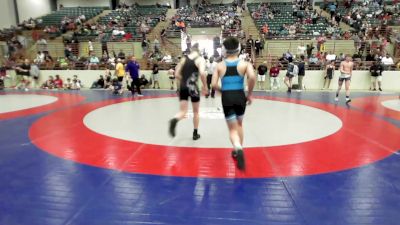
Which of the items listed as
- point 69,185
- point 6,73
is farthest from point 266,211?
point 6,73

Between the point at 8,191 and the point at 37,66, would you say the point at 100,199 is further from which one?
the point at 37,66

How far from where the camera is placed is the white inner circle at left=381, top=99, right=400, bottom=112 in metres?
9.28

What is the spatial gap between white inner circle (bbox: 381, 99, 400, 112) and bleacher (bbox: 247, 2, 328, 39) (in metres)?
7.64

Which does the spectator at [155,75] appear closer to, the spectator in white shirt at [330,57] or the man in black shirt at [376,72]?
the spectator in white shirt at [330,57]

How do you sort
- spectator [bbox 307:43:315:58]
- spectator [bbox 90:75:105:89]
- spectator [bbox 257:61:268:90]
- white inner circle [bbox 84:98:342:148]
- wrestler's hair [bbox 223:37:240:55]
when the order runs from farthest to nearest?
1. spectator [bbox 307:43:315:58]
2. spectator [bbox 90:75:105:89]
3. spectator [bbox 257:61:268:90]
4. white inner circle [bbox 84:98:342:148]
5. wrestler's hair [bbox 223:37:240:55]

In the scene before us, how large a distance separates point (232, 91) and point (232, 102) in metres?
0.14

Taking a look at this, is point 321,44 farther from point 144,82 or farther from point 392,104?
point 144,82

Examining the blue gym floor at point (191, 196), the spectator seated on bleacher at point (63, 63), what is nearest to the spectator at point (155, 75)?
the spectator seated on bleacher at point (63, 63)

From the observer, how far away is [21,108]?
927cm

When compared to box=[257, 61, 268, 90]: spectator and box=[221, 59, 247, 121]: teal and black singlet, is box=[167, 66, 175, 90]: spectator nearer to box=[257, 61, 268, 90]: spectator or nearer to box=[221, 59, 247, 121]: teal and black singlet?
box=[257, 61, 268, 90]: spectator

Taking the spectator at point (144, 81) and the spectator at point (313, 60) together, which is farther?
the spectator at point (313, 60)

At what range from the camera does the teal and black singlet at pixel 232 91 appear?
405cm

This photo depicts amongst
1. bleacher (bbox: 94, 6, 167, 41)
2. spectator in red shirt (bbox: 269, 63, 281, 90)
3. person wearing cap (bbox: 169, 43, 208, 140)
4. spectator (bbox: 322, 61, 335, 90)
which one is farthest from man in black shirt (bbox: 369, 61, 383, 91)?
bleacher (bbox: 94, 6, 167, 41)

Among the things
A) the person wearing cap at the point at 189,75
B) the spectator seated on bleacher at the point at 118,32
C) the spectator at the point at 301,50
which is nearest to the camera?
the person wearing cap at the point at 189,75
